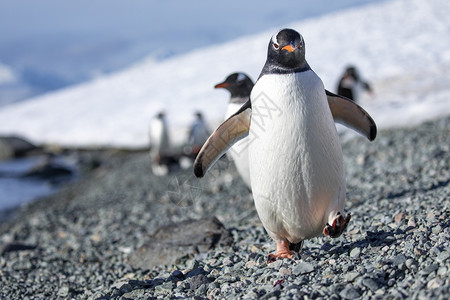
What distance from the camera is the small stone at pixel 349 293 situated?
81.0 inches

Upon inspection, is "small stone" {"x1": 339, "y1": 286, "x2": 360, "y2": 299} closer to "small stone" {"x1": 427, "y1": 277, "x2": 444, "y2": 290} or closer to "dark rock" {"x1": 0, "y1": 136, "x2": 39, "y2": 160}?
"small stone" {"x1": 427, "y1": 277, "x2": 444, "y2": 290}

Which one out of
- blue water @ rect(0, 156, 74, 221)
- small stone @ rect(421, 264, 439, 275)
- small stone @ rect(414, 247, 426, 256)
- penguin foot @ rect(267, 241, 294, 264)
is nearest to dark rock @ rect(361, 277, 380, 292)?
small stone @ rect(421, 264, 439, 275)

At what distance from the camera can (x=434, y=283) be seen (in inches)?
75.6

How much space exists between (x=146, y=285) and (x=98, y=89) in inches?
1100

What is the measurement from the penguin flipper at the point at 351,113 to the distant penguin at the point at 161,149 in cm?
643

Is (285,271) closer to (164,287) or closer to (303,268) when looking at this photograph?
(303,268)

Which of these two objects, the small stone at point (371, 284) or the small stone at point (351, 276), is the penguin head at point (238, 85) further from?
the small stone at point (371, 284)

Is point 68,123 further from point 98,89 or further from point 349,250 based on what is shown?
point 349,250

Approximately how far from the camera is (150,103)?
20.9 meters

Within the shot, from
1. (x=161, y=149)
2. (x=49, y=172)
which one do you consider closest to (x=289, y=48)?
(x=161, y=149)

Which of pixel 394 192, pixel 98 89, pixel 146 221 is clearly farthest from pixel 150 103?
pixel 394 192

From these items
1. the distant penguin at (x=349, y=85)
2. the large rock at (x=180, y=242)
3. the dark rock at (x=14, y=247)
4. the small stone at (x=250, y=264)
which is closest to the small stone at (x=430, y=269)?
the small stone at (x=250, y=264)

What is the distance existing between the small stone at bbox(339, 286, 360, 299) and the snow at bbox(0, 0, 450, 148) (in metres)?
6.93

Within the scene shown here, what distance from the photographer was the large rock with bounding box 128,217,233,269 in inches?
143
